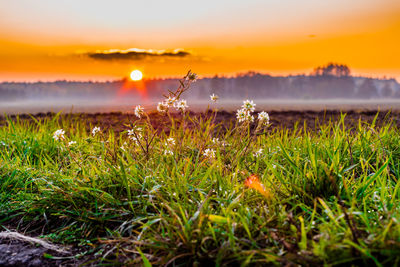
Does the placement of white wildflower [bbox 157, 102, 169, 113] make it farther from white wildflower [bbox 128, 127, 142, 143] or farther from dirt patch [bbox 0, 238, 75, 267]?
dirt patch [bbox 0, 238, 75, 267]

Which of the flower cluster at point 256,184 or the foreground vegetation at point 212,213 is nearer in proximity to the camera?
the foreground vegetation at point 212,213

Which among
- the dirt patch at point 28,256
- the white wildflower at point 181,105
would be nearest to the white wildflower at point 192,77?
the white wildflower at point 181,105

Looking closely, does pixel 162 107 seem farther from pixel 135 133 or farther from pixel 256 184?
pixel 256 184

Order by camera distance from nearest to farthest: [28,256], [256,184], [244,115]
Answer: [28,256], [256,184], [244,115]

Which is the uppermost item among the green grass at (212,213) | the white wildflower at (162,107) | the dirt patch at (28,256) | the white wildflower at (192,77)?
the white wildflower at (192,77)

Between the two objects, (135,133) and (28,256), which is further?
(135,133)

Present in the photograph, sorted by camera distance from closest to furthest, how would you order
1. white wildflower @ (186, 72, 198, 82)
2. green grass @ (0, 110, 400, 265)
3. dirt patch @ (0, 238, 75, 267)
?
green grass @ (0, 110, 400, 265) < dirt patch @ (0, 238, 75, 267) < white wildflower @ (186, 72, 198, 82)

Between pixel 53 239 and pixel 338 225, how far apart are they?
73.0 inches

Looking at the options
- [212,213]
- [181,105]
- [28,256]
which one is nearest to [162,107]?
[181,105]

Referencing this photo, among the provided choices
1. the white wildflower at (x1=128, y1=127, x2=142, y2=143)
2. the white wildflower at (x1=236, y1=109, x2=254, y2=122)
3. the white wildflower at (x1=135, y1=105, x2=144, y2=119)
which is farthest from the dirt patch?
the white wildflower at (x1=236, y1=109, x2=254, y2=122)

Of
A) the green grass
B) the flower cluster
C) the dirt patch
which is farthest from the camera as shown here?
the flower cluster

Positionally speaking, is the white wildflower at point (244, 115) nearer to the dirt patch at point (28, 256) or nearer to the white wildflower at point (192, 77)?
the white wildflower at point (192, 77)

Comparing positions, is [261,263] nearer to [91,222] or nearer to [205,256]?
[205,256]

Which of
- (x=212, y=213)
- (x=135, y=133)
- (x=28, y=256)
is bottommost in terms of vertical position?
(x=28, y=256)
